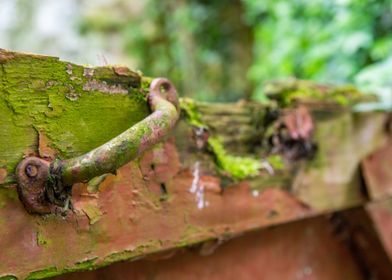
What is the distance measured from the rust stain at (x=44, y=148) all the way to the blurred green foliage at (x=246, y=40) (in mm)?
1562

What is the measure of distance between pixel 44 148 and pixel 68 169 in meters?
0.06

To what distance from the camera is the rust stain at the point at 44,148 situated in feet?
1.69

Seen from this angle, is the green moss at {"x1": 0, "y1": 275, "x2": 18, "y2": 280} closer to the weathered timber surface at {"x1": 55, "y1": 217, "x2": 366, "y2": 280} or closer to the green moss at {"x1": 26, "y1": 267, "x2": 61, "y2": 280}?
the green moss at {"x1": 26, "y1": 267, "x2": 61, "y2": 280}

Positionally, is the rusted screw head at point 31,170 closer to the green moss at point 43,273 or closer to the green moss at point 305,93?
the green moss at point 43,273

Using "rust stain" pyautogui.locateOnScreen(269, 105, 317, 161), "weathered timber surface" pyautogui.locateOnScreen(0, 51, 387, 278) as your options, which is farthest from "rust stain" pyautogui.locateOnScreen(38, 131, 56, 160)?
"rust stain" pyautogui.locateOnScreen(269, 105, 317, 161)

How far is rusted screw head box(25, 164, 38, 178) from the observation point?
494 millimetres

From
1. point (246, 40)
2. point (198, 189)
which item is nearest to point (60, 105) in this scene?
point (198, 189)

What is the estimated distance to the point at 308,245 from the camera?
107 cm

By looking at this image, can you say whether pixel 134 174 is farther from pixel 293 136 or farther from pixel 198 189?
pixel 293 136

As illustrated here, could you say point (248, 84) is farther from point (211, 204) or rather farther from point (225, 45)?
point (211, 204)

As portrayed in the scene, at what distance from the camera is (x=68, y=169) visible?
48 cm

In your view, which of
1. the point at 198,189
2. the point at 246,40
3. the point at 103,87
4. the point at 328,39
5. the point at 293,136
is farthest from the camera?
the point at 246,40

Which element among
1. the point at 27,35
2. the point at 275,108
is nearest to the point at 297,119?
the point at 275,108

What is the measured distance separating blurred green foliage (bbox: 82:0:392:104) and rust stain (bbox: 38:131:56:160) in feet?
5.12
